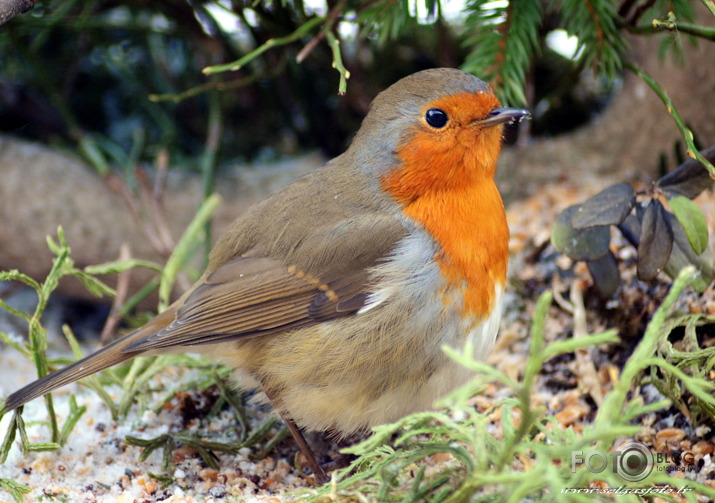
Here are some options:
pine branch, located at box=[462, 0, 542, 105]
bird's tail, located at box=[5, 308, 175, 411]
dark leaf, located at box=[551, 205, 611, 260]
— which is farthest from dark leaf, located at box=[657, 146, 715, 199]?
bird's tail, located at box=[5, 308, 175, 411]

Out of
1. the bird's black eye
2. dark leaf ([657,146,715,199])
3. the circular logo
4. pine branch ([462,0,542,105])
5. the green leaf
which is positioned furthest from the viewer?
pine branch ([462,0,542,105])

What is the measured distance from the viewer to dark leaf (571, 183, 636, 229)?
1847 millimetres

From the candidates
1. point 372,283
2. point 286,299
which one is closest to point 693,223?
point 372,283

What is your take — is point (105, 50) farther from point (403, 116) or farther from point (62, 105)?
point (403, 116)

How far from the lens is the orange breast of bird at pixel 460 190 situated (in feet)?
6.10

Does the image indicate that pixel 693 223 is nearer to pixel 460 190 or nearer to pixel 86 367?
pixel 460 190

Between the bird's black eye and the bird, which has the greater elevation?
the bird's black eye

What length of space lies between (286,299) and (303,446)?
0.39 metres

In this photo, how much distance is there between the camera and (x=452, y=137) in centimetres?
194

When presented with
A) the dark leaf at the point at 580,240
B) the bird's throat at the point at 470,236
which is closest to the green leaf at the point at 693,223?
the dark leaf at the point at 580,240

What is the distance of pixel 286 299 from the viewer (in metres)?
1.93

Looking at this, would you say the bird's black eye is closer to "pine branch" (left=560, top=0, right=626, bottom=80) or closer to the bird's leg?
"pine branch" (left=560, top=0, right=626, bottom=80)

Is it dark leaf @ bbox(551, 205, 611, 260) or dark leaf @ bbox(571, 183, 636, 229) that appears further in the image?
dark leaf @ bbox(551, 205, 611, 260)

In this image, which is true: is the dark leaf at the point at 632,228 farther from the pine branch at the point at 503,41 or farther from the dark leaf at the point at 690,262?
the pine branch at the point at 503,41
